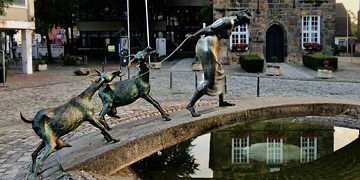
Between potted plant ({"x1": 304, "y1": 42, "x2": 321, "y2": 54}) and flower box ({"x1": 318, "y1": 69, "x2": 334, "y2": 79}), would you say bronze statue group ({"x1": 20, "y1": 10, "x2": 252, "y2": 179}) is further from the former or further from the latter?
potted plant ({"x1": 304, "y1": 42, "x2": 321, "y2": 54})

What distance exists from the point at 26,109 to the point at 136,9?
26734 millimetres

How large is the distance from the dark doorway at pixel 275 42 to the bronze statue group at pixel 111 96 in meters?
21.3

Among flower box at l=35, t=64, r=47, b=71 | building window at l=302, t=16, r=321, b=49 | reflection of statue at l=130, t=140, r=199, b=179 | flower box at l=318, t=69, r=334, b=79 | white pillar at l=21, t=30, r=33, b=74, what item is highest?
building window at l=302, t=16, r=321, b=49

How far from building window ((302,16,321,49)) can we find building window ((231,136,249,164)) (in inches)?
866

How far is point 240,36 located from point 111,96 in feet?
73.3

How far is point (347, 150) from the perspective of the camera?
6.44 m

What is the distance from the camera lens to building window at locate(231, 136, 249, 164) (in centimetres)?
598

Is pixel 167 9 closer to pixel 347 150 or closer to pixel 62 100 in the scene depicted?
pixel 62 100

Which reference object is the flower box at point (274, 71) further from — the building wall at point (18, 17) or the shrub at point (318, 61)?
the building wall at point (18, 17)

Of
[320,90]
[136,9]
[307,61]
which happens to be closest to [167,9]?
[136,9]

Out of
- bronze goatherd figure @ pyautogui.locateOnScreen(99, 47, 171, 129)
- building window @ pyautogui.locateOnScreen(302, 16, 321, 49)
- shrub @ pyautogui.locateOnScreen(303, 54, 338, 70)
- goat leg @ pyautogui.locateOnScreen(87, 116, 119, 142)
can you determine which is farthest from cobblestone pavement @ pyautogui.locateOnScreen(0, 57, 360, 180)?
building window @ pyautogui.locateOnScreen(302, 16, 321, 49)

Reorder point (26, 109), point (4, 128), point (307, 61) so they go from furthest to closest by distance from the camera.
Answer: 1. point (307, 61)
2. point (26, 109)
3. point (4, 128)

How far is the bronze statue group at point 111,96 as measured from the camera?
175 inches

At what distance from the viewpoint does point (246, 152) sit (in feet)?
20.8
